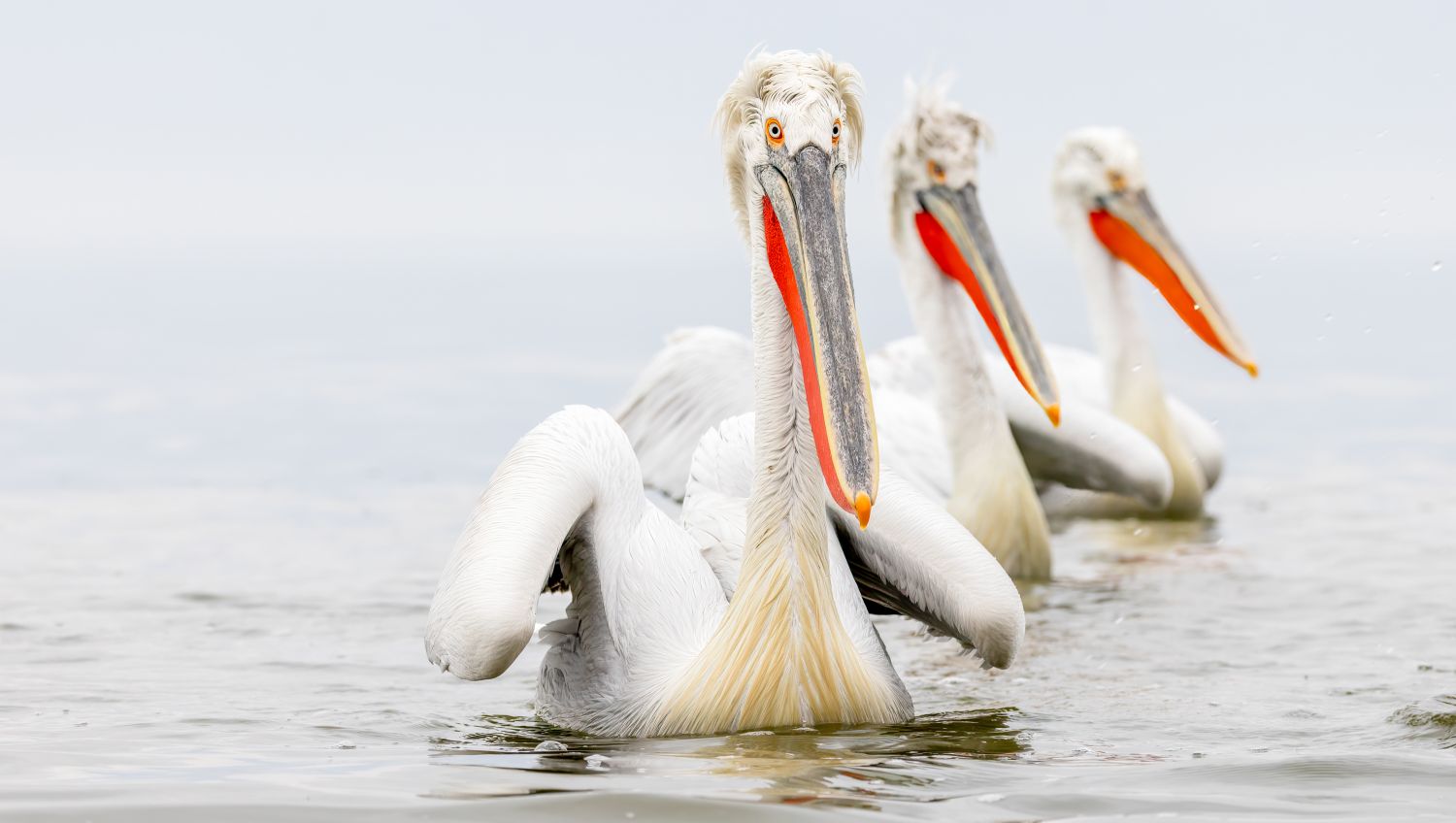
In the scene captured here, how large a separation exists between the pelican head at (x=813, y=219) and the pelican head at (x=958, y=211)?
8.69 ft

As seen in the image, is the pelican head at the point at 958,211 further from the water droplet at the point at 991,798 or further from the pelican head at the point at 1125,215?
the water droplet at the point at 991,798

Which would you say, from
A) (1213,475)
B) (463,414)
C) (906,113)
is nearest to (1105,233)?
(1213,475)

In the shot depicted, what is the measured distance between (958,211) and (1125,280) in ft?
6.83

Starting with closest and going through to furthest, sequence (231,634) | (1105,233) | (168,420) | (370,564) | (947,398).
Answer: (231,634) → (947,398) → (370,564) → (1105,233) → (168,420)

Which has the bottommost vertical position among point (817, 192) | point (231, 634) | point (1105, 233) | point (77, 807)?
point (77, 807)

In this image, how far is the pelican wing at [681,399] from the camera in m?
6.71

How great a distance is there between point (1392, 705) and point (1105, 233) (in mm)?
4251

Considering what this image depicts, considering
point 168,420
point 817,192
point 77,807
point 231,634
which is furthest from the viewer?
point 168,420

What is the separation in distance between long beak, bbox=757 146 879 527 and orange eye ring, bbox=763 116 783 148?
28mm

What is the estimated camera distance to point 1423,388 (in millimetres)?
15844

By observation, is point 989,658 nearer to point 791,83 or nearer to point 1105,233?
point 791,83

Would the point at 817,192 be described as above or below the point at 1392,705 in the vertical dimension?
above

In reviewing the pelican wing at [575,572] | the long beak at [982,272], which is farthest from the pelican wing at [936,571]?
the long beak at [982,272]

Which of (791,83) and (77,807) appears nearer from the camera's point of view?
(77,807)
